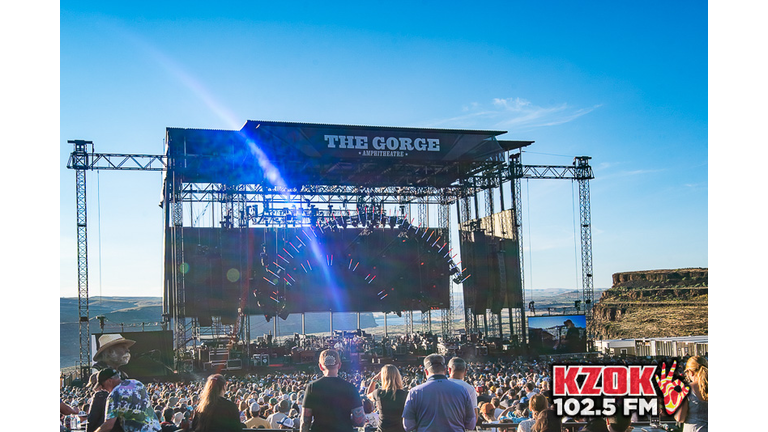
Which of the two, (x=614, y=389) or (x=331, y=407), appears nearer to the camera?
(x=331, y=407)

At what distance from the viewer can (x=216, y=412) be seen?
5070 mm

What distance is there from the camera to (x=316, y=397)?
5.16m

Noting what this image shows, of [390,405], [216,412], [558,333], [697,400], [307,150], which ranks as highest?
[307,150]

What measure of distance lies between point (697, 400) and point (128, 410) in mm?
5622

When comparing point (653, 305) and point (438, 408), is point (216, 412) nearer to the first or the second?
point (438, 408)

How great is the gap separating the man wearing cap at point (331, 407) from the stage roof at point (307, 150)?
2431cm

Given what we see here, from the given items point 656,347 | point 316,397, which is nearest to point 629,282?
point 656,347

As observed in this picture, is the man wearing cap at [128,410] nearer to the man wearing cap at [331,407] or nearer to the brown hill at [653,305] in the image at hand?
the man wearing cap at [331,407]

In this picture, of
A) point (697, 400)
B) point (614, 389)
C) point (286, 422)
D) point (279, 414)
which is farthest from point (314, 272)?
point (697, 400)

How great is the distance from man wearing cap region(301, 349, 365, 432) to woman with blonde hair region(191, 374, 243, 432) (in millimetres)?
612

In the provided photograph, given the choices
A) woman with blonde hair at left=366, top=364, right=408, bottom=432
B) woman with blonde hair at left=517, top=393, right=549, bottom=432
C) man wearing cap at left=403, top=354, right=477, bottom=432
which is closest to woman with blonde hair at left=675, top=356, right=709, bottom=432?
woman with blonde hair at left=517, top=393, right=549, bottom=432

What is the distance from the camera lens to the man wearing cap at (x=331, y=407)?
16.9 ft

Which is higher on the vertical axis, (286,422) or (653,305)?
(286,422)

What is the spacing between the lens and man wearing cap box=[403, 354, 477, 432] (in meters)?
5.14
